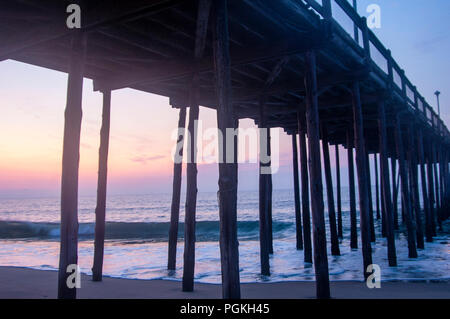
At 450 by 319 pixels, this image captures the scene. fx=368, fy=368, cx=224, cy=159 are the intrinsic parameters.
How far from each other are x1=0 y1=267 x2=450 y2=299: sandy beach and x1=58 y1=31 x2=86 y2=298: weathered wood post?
226cm

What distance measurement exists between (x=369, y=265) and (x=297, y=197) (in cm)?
579

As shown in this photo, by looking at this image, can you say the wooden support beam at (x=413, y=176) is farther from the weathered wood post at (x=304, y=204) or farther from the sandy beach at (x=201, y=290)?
the sandy beach at (x=201, y=290)

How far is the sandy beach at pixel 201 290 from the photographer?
6715mm

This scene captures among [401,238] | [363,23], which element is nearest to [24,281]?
[363,23]

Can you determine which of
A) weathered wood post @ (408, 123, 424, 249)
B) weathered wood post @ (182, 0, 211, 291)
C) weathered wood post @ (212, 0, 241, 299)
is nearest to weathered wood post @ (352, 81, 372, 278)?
weathered wood post @ (182, 0, 211, 291)

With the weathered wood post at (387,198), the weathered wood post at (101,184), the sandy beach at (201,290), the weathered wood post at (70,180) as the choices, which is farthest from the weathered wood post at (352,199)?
the weathered wood post at (70,180)

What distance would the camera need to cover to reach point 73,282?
452 cm

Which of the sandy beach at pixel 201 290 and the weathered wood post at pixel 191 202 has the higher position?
the weathered wood post at pixel 191 202

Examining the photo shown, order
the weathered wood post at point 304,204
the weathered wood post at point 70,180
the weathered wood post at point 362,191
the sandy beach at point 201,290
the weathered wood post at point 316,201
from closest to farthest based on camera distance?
1. the weathered wood post at point 70,180
2. the weathered wood post at point 316,201
3. the sandy beach at point 201,290
4. the weathered wood post at point 362,191
5. the weathered wood post at point 304,204

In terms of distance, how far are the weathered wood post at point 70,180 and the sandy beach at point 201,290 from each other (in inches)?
89.0

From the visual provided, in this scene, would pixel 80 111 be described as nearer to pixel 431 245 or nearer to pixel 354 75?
pixel 354 75

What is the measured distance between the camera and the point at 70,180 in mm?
4633

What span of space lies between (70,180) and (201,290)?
12.7 feet

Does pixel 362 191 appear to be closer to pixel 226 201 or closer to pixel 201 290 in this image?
pixel 201 290
